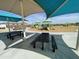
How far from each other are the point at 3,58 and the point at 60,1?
333 cm

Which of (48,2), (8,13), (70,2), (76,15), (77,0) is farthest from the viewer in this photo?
(8,13)

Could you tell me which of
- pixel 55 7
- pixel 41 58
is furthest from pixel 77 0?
pixel 41 58

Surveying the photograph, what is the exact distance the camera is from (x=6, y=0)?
1050 centimetres

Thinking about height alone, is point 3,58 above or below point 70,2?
below

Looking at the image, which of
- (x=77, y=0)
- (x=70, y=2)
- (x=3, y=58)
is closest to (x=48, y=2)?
(x=70, y=2)

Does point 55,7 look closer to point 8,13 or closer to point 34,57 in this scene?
point 34,57

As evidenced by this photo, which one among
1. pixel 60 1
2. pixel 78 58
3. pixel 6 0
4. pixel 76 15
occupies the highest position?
pixel 6 0

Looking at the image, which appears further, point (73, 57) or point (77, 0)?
point (73, 57)

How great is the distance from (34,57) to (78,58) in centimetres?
187

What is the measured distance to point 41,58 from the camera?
6.21 meters

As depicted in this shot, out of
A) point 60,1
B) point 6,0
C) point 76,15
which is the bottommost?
point 76,15

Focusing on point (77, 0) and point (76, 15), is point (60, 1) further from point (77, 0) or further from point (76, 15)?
point (76, 15)

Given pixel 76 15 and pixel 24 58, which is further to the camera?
pixel 76 15

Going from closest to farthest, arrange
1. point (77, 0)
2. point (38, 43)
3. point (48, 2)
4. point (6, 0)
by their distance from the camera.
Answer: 1. point (77, 0)
2. point (48, 2)
3. point (38, 43)
4. point (6, 0)
